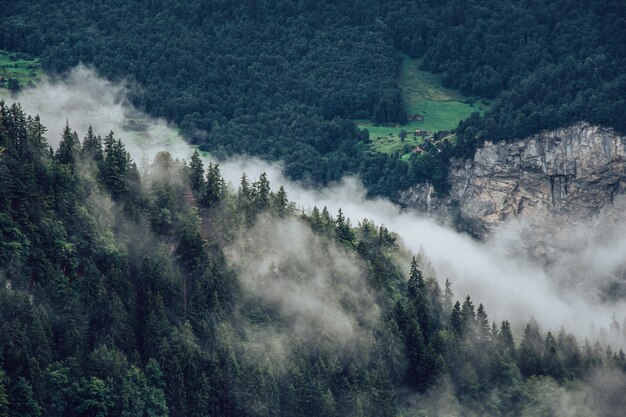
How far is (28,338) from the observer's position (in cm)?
15938

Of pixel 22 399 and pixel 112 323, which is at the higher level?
pixel 112 323

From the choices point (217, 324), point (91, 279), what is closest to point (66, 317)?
point (91, 279)

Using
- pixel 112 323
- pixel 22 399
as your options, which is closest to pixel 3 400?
pixel 22 399

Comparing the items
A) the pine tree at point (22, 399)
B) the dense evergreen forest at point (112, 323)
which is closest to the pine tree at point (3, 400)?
the dense evergreen forest at point (112, 323)

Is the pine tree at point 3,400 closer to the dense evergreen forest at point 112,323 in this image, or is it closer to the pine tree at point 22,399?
the dense evergreen forest at point 112,323

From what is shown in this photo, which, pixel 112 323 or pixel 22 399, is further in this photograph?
pixel 112 323

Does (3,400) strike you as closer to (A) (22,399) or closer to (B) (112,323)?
(A) (22,399)

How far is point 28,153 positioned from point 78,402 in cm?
4093

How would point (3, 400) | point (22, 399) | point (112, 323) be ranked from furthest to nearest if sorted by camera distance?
point (112, 323)
point (22, 399)
point (3, 400)

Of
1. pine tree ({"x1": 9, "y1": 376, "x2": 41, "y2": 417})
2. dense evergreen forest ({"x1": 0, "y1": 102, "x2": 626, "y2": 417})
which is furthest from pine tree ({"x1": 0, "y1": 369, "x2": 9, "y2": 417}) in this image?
pine tree ({"x1": 9, "y1": 376, "x2": 41, "y2": 417})

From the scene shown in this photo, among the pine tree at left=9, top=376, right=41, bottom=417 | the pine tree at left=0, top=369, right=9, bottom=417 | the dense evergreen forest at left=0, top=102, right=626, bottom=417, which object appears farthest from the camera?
the dense evergreen forest at left=0, top=102, right=626, bottom=417

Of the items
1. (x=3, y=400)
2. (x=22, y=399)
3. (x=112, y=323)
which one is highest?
(x=3, y=400)

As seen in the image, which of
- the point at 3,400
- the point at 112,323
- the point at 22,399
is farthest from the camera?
the point at 112,323

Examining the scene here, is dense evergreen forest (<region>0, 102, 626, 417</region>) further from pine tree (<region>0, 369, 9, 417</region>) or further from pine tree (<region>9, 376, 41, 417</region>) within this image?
pine tree (<region>0, 369, 9, 417</region>)
